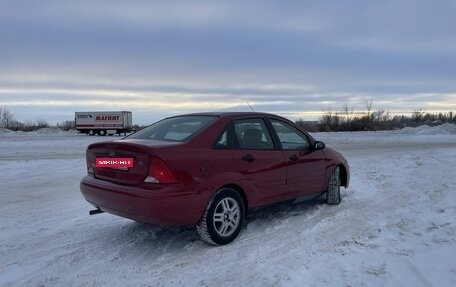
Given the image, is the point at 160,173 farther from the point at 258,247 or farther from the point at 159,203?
the point at 258,247

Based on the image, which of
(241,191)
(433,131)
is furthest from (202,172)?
(433,131)

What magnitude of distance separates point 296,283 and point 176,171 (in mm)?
1706

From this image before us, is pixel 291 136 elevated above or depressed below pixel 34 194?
above

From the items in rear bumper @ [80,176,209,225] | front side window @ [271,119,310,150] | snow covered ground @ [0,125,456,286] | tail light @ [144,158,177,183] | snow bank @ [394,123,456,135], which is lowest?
snow covered ground @ [0,125,456,286]

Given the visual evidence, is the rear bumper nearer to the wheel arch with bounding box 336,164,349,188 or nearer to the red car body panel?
the red car body panel

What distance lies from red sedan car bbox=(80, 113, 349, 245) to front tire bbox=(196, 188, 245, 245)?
1 centimetres

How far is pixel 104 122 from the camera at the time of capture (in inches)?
2068

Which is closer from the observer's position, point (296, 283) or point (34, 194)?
point (296, 283)

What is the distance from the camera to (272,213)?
6684mm

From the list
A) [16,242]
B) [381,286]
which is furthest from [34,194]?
[381,286]

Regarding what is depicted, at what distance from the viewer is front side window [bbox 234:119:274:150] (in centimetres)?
568

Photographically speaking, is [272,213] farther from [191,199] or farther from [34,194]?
[34,194]

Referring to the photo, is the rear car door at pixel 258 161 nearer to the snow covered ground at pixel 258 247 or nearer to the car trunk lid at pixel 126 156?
the snow covered ground at pixel 258 247

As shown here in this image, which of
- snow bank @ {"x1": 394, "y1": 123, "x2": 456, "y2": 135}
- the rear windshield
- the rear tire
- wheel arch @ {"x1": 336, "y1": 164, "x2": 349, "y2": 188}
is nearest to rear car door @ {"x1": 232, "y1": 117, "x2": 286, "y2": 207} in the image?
the rear windshield
